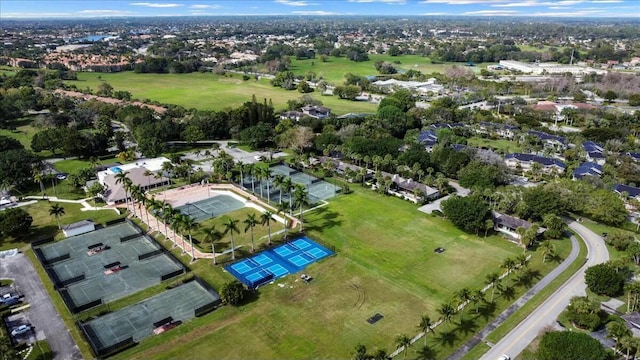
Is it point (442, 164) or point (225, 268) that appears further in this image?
point (442, 164)

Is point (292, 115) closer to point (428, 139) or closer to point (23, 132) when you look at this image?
point (428, 139)


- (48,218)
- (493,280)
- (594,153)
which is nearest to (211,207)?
(48,218)

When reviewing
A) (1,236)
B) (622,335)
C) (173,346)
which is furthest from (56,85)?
(622,335)

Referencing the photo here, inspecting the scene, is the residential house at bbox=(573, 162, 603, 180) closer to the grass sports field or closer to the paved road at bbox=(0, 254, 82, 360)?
the grass sports field

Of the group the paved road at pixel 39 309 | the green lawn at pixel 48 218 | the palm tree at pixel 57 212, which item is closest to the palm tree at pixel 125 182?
the green lawn at pixel 48 218

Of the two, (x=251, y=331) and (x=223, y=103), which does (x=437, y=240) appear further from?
(x=223, y=103)
